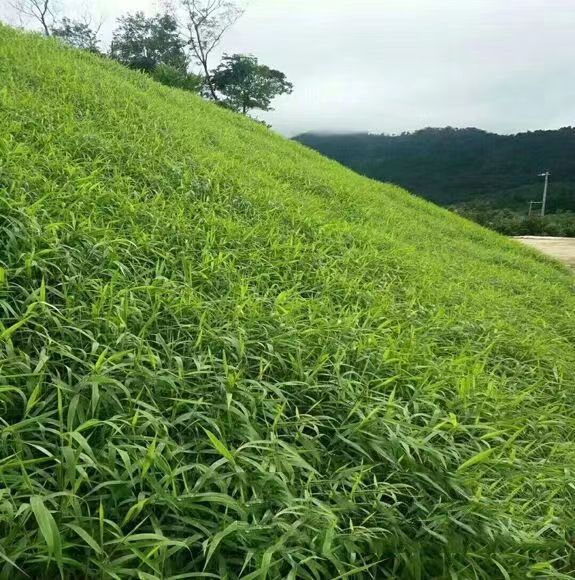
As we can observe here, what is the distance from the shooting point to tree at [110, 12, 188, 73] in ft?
68.6

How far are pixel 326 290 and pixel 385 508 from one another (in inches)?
55.9

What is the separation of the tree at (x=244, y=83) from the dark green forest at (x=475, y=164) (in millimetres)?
9568

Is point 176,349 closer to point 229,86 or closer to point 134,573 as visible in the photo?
point 134,573

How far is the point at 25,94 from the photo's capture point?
369cm

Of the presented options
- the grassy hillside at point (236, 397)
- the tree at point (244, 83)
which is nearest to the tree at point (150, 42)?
the tree at point (244, 83)

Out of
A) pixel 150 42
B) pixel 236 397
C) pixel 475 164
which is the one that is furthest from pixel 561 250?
pixel 475 164

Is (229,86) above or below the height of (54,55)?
above

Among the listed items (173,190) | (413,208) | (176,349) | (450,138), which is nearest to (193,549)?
(176,349)

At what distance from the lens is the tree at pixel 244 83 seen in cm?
2055

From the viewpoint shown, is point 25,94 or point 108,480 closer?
point 108,480

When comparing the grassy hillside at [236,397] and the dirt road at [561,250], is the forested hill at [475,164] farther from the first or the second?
the grassy hillside at [236,397]

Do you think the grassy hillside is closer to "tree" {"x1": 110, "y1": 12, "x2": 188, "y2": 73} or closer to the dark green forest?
"tree" {"x1": 110, "y1": 12, "x2": 188, "y2": 73}

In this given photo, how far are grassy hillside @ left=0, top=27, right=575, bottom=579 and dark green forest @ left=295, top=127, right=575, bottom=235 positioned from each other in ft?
88.0

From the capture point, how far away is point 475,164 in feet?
128
